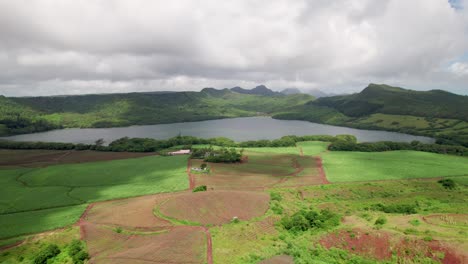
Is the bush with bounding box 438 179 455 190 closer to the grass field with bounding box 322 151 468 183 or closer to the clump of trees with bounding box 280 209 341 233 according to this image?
the grass field with bounding box 322 151 468 183

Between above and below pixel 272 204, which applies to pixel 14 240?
below

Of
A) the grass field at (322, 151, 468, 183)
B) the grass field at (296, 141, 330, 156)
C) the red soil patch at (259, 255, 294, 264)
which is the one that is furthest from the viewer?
the grass field at (296, 141, 330, 156)

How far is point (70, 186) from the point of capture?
278ft

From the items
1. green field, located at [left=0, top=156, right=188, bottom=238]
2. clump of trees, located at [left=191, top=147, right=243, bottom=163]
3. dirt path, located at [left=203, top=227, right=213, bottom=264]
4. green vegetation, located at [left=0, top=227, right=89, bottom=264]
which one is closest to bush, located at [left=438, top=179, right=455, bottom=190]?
clump of trees, located at [left=191, top=147, right=243, bottom=163]

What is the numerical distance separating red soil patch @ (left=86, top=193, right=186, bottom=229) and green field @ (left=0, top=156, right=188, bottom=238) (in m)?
4.21

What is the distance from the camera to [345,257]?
34.2m

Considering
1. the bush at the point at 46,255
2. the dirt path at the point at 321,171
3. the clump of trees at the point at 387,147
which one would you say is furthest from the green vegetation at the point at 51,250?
the clump of trees at the point at 387,147

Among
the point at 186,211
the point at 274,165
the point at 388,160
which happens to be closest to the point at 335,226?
the point at 186,211

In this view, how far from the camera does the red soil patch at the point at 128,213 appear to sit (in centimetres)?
5181

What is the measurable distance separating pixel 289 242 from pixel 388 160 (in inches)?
3610

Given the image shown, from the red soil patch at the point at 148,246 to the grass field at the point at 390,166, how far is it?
57546mm

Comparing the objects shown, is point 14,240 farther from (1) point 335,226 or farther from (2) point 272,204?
(1) point 335,226

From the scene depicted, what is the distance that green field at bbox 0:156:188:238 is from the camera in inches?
2312

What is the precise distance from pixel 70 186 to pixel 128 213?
1562 inches
